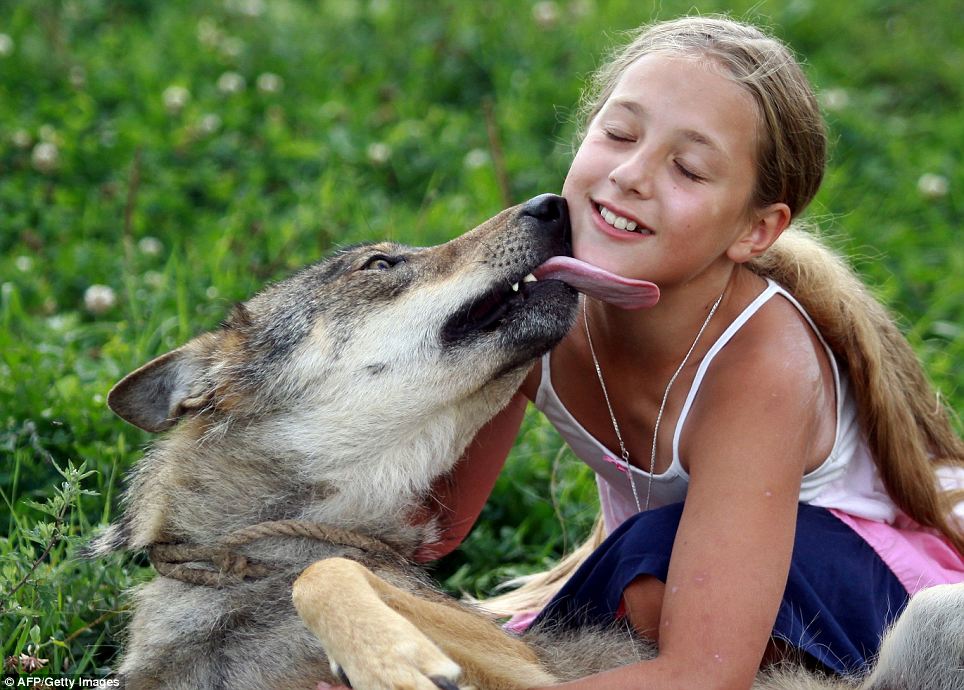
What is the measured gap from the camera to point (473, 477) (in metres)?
3.80

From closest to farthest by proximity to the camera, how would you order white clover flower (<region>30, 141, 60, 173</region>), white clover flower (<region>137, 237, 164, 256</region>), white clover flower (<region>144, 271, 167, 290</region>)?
white clover flower (<region>144, 271, 167, 290</region>)
white clover flower (<region>137, 237, 164, 256</region>)
white clover flower (<region>30, 141, 60, 173</region>)

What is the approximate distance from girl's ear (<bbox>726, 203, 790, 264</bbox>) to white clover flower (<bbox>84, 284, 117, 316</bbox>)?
2.86 meters

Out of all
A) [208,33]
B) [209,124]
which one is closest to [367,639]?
[209,124]

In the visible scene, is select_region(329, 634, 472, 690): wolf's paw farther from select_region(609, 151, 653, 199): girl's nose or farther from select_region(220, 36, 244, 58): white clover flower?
select_region(220, 36, 244, 58): white clover flower

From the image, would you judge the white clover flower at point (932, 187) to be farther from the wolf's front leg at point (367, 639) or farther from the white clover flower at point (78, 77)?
the wolf's front leg at point (367, 639)

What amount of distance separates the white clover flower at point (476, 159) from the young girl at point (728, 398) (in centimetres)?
263

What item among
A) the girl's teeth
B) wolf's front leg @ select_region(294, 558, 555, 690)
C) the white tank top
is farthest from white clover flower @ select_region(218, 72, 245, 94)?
wolf's front leg @ select_region(294, 558, 555, 690)

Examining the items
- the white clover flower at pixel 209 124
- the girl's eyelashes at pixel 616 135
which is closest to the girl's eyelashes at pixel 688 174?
the girl's eyelashes at pixel 616 135

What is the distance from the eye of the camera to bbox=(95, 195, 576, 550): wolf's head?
322 centimetres

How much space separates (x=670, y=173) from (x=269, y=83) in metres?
4.06

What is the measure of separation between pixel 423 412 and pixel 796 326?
1087mm

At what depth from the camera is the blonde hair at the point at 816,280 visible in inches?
126

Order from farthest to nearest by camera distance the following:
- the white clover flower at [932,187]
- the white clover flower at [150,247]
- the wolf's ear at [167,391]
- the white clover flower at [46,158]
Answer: the white clover flower at [932,187] → the white clover flower at [46,158] → the white clover flower at [150,247] → the wolf's ear at [167,391]

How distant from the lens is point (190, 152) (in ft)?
20.3
